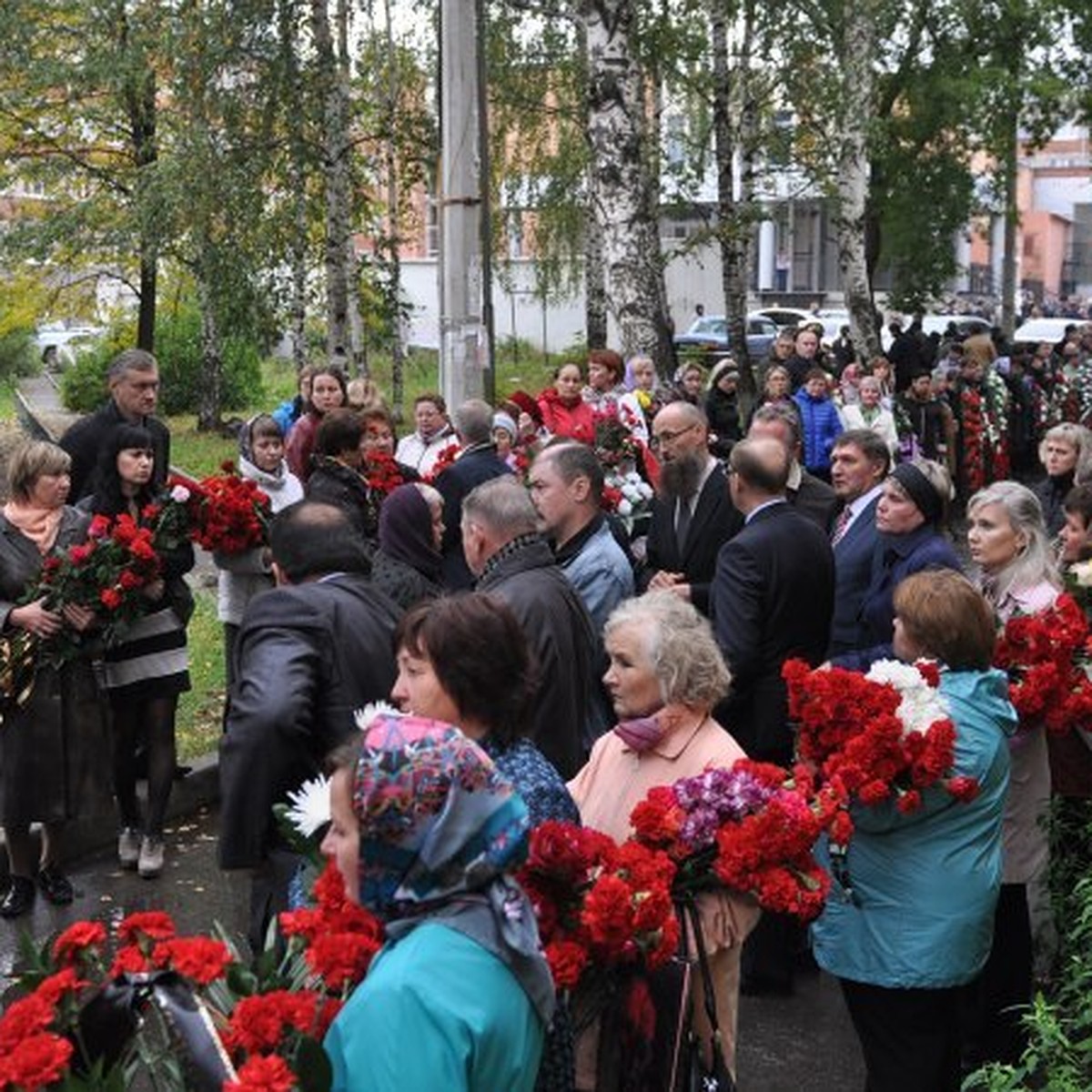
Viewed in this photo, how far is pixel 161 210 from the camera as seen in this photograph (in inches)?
707

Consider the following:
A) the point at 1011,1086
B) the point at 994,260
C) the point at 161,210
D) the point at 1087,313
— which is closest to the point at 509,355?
the point at 1087,313

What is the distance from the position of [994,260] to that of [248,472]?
217 ft

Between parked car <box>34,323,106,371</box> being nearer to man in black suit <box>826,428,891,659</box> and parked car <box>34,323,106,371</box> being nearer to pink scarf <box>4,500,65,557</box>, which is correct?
pink scarf <box>4,500,65,557</box>

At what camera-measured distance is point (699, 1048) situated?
4.18 meters

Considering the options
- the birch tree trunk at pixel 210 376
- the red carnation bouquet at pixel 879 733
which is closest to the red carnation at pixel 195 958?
the red carnation bouquet at pixel 879 733

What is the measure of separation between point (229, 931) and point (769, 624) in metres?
2.42

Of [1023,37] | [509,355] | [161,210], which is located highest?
[1023,37]

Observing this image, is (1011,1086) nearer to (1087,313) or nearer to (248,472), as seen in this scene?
(248,472)

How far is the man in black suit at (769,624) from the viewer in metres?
6.34

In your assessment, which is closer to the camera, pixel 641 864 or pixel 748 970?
pixel 641 864

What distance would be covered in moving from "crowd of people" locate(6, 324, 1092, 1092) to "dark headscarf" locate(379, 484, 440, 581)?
1 centimetres

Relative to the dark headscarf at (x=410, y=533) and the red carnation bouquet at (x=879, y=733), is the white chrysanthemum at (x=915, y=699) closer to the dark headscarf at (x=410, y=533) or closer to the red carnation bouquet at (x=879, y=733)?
the red carnation bouquet at (x=879, y=733)

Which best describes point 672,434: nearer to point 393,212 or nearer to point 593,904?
point 593,904

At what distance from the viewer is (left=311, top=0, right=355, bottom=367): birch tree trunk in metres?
18.1
